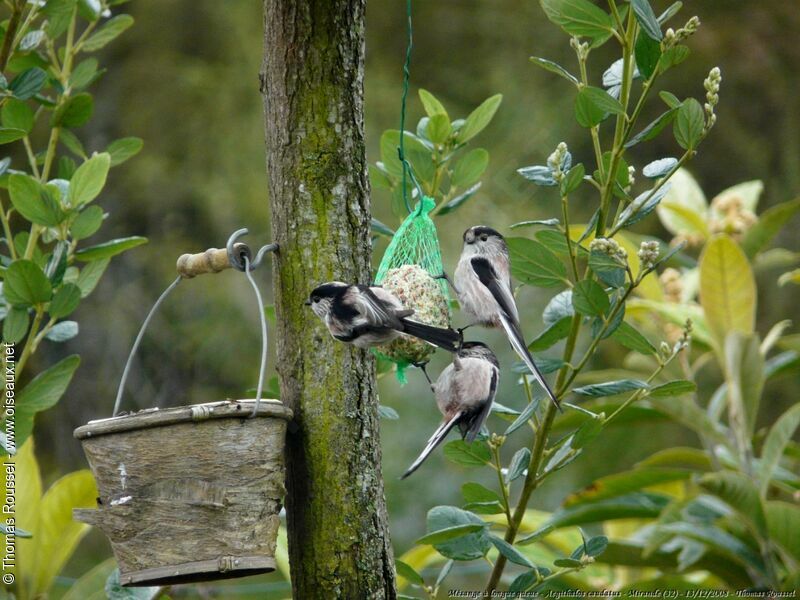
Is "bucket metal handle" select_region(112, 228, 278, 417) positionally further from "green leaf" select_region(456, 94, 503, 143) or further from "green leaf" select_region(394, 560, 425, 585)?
"green leaf" select_region(456, 94, 503, 143)

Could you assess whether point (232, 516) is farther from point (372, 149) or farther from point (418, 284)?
point (372, 149)

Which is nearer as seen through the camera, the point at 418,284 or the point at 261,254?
the point at 261,254

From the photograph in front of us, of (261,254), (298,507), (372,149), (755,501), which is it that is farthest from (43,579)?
(372,149)

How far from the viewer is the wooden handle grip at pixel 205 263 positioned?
1692mm

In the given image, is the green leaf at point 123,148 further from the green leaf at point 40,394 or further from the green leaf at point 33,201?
the green leaf at point 40,394

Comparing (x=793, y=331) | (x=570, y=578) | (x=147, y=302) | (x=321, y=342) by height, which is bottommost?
(x=570, y=578)

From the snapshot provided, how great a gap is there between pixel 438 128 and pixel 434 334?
67 centimetres

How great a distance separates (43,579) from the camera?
224 centimetres

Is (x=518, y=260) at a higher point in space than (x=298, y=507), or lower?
higher

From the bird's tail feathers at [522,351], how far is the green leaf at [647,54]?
0.47m

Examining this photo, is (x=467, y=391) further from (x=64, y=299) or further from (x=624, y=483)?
(x=624, y=483)

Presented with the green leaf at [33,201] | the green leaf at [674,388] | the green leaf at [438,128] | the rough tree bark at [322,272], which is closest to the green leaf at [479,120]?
the green leaf at [438,128]

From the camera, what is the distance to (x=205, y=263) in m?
1.72

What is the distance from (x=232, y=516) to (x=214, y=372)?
10.2 ft
